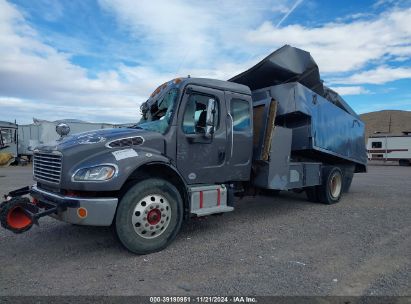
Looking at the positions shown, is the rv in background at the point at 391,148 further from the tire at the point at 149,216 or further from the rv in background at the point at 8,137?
the rv in background at the point at 8,137

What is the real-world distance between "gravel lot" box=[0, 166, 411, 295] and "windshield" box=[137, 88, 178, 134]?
179cm

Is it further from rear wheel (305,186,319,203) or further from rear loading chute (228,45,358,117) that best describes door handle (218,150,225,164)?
rear wheel (305,186,319,203)

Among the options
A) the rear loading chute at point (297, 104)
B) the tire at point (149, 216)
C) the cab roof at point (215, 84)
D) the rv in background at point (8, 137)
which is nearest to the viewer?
the tire at point (149, 216)

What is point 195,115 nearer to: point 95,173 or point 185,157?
point 185,157

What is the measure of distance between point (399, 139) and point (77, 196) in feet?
88.2

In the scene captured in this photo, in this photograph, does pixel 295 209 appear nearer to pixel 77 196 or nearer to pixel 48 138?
pixel 77 196

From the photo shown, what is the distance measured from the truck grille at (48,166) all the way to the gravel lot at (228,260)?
1.02 m

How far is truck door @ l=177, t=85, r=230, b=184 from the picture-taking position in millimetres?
5594

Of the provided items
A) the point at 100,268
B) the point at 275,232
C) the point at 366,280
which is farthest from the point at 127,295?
the point at 275,232

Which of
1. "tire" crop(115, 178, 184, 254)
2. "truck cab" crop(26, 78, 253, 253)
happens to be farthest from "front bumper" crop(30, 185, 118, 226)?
"tire" crop(115, 178, 184, 254)

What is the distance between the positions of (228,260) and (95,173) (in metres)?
2.03

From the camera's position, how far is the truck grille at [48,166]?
4.83 m

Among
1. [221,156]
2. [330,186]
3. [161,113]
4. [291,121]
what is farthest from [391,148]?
[161,113]

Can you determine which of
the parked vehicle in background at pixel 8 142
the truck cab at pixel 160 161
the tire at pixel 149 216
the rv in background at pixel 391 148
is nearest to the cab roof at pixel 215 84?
the truck cab at pixel 160 161
